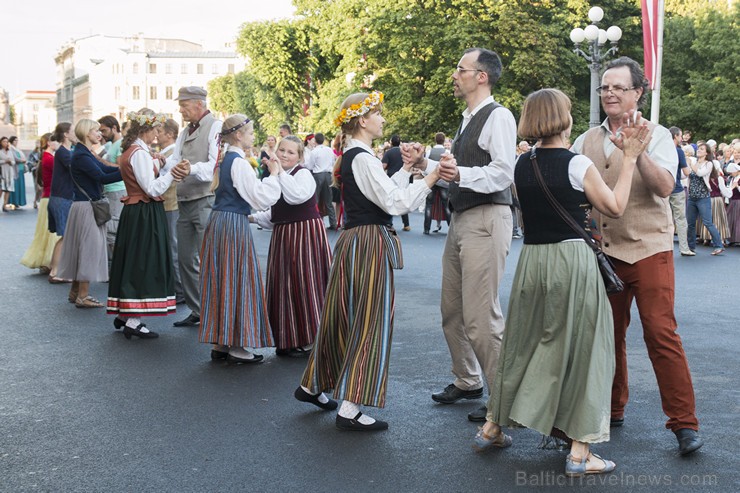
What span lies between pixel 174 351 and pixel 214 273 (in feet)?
3.06

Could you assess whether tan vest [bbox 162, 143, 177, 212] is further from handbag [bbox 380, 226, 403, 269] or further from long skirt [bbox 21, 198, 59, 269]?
handbag [bbox 380, 226, 403, 269]

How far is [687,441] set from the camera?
494 centimetres

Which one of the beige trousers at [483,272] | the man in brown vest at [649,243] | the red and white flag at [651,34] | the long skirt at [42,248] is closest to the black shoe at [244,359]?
the beige trousers at [483,272]

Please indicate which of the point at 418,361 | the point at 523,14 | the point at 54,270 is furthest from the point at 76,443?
the point at 523,14

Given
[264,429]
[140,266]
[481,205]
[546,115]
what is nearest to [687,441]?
[481,205]

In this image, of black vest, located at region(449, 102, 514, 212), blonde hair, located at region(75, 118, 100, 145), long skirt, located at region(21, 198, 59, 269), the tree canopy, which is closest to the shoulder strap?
black vest, located at region(449, 102, 514, 212)

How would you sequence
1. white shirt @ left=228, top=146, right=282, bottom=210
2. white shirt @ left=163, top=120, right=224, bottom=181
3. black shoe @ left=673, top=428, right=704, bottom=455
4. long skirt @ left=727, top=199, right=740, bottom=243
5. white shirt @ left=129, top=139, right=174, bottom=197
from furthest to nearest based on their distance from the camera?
long skirt @ left=727, top=199, right=740, bottom=243 → white shirt @ left=163, top=120, right=224, bottom=181 → white shirt @ left=129, top=139, right=174, bottom=197 → white shirt @ left=228, top=146, right=282, bottom=210 → black shoe @ left=673, top=428, right=704, bottom=455

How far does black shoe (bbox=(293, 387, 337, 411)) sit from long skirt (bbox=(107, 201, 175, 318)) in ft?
10.1

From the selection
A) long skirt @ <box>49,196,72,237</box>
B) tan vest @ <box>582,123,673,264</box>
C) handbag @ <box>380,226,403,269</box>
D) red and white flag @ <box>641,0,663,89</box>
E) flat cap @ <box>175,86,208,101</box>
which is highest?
red and white flag @ <box>641,0,663,89</box>

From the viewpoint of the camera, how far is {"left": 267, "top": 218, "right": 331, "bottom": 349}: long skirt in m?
7.50

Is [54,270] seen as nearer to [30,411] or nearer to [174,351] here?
[174,351]

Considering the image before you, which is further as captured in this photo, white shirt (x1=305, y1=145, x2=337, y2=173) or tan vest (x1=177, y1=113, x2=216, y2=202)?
white shirt (x1=305, y1=145, x2=337, y2=173)

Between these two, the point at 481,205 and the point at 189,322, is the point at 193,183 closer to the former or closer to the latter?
the point at 189,322

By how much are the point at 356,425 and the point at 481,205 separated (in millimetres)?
1470
